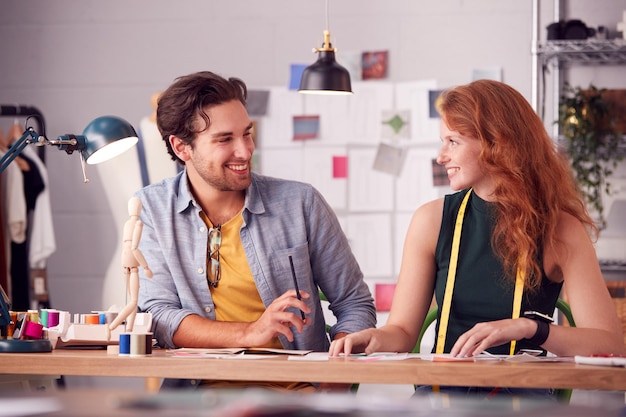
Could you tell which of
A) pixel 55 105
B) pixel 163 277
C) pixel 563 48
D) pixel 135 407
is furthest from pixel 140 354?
pixel 55 105

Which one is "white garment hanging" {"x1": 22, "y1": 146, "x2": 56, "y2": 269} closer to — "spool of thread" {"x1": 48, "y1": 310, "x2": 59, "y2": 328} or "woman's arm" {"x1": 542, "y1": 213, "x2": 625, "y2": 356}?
"spool of thread" {"x1": 48, "y1": 310, "x2": 59, "y2": 328}

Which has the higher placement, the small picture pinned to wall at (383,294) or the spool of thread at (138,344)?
the spool of thread at (138,344)

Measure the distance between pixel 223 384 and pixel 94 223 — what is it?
107 inches

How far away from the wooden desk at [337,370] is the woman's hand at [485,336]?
6 centimetres

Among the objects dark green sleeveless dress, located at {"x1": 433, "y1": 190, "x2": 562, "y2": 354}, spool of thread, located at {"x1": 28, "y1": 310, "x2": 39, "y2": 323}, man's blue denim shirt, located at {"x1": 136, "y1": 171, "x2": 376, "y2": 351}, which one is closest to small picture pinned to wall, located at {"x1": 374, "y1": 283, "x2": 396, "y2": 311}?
man's blue denim shirt, located at {"x1": 136, "y1": 171, "x2": 376, "y2": 351}

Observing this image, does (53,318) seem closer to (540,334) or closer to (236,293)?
(236,293)

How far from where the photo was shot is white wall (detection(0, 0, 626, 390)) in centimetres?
426

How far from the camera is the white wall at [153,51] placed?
4.26 metres

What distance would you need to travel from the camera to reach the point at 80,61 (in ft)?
15.0

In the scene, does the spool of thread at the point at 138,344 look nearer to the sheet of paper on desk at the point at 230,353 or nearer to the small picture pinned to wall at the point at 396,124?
the sheet of paper on desk at the point at 230,353

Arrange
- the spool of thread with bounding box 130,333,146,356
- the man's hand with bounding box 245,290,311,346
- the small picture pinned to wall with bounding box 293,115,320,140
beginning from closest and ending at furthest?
the spool of thread with bounding box 130,333,146,356
the man's hand with bounding box 245,290,311,346
the small picture pinned to wall with bounding box 293,115,320,140

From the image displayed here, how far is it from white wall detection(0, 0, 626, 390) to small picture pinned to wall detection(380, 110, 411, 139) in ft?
0.55

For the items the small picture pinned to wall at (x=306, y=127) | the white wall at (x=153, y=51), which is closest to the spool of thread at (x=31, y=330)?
the white wall at (x=153, y=51)

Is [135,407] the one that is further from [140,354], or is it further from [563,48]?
[563,48]
